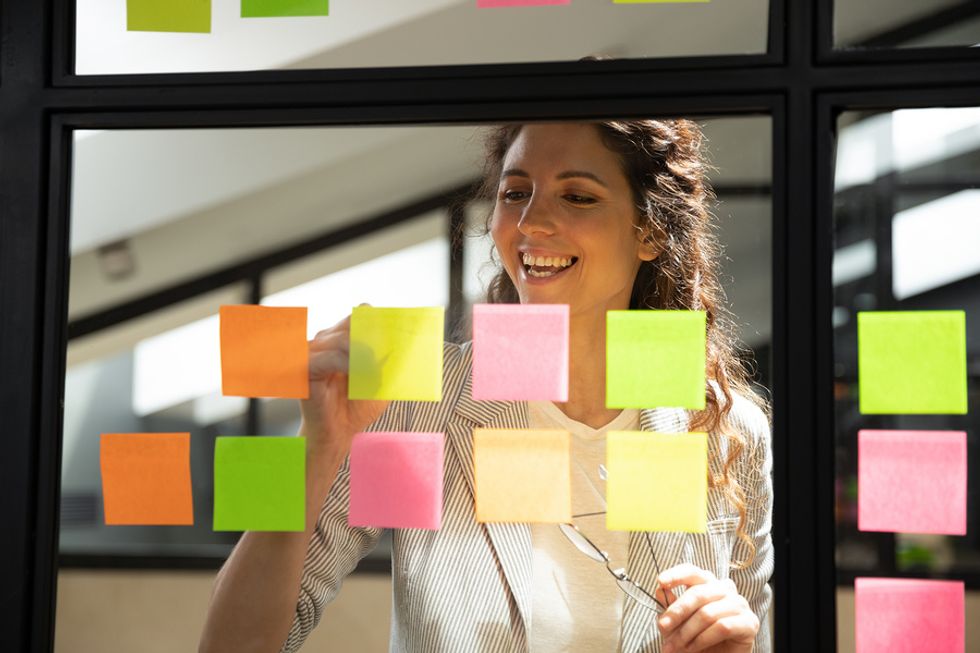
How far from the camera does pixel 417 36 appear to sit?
44.6 inches

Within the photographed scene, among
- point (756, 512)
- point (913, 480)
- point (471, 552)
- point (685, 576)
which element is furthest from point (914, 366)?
point (471, 552)

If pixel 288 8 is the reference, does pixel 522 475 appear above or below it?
below

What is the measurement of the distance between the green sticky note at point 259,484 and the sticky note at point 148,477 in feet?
0.16

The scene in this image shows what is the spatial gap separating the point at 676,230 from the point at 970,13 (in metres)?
0.41

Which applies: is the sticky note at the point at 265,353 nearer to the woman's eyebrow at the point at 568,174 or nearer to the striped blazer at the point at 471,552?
the striped blazer at the point at 471,552

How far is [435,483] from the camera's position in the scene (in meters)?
1.12

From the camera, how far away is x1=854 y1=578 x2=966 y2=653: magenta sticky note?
105 cm

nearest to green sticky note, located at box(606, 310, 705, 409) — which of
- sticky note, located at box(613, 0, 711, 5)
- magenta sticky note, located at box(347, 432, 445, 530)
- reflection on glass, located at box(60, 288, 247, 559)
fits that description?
magenta sticky note, located at box(347, 432, 445, 530)

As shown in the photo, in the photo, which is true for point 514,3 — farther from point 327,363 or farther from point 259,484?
point 259,484

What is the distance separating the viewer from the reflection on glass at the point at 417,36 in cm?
109

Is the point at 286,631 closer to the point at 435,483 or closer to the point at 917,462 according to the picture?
the point at 435,483

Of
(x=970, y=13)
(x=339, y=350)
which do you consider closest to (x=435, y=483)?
(x=339, y=350)

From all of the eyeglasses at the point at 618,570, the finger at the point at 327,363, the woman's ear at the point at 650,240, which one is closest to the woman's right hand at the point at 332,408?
the finger at the point at 327,363

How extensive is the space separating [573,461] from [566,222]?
0.29 m
